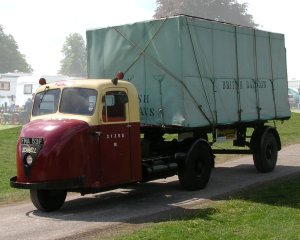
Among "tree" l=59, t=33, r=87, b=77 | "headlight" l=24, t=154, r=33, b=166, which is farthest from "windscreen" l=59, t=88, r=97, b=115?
"tree" l=59, t=33, r=87, b=77

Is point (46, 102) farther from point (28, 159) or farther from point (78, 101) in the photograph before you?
point (28, 159)

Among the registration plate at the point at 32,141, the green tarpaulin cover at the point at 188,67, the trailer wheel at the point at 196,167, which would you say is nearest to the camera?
the registration plate at the point at 32,141

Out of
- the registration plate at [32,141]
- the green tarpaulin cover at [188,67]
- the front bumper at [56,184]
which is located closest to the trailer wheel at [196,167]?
the green tarpaulin cover at [188,67]

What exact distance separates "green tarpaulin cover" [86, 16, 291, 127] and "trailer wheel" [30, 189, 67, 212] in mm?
2886

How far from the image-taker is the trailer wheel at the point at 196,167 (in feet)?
37.2

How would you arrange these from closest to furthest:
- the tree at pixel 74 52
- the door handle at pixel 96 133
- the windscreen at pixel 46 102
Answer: the door handle at pixel 96 133, the windscreen at pixel 46 102, the tree at pixel 74 52

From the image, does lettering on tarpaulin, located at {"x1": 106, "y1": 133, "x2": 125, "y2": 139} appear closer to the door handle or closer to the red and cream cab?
the red and cream cab

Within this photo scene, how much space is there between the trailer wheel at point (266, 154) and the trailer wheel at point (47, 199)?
6265 mm

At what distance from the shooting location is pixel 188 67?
11266 millimetres

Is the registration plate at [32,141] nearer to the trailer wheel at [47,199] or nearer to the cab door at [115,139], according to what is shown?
the trailer wheel at [47,199]

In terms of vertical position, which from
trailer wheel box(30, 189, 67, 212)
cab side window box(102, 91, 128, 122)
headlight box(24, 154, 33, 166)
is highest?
cab side window box(102, 91, 128, 122)

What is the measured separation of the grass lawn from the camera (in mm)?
7559

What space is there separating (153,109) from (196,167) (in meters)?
1.64

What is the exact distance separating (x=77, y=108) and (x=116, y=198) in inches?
98.7
